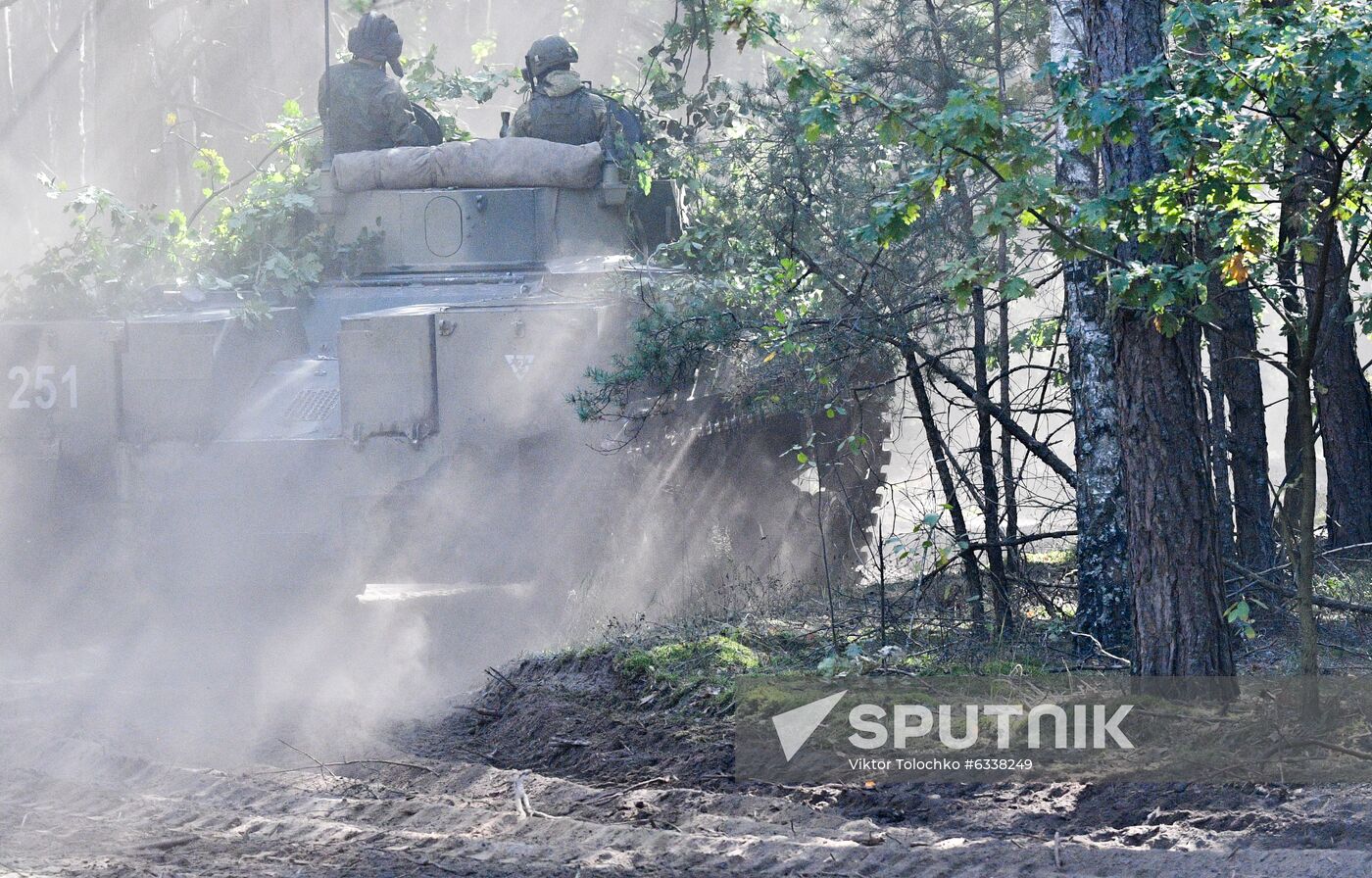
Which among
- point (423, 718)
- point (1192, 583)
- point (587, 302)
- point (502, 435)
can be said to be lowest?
point (423, 718)

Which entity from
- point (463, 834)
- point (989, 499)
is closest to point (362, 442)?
point (989, 499)

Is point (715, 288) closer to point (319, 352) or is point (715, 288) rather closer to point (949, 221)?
point (949, 221)

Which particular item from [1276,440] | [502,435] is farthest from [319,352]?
[1276,440]

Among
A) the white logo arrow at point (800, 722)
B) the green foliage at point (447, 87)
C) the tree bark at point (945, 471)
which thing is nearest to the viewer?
the white logo arrow at point (800, 722)

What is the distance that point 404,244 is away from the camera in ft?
32.4

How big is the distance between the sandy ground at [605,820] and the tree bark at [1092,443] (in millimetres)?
1713

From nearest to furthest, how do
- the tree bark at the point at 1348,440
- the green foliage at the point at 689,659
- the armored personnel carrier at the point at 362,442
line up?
1. the green foliage at the point at 689,659
2. the armored personnel carrier at the point at 362,442
3. the tree bark at the point at 1348,440

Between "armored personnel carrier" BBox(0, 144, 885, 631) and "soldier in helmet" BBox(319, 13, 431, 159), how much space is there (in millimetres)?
1331

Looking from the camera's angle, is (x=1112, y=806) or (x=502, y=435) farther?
(x=502, y=435)

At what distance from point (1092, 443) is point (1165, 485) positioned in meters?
1.24

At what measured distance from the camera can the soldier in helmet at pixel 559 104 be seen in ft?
34.9

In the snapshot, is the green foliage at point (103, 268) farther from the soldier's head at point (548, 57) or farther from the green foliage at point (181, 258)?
the soldier's head at point (548, 57)

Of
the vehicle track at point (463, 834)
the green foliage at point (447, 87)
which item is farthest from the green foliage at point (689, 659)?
the green foliage at point (447, 87)

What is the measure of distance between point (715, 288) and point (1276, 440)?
21.1m
